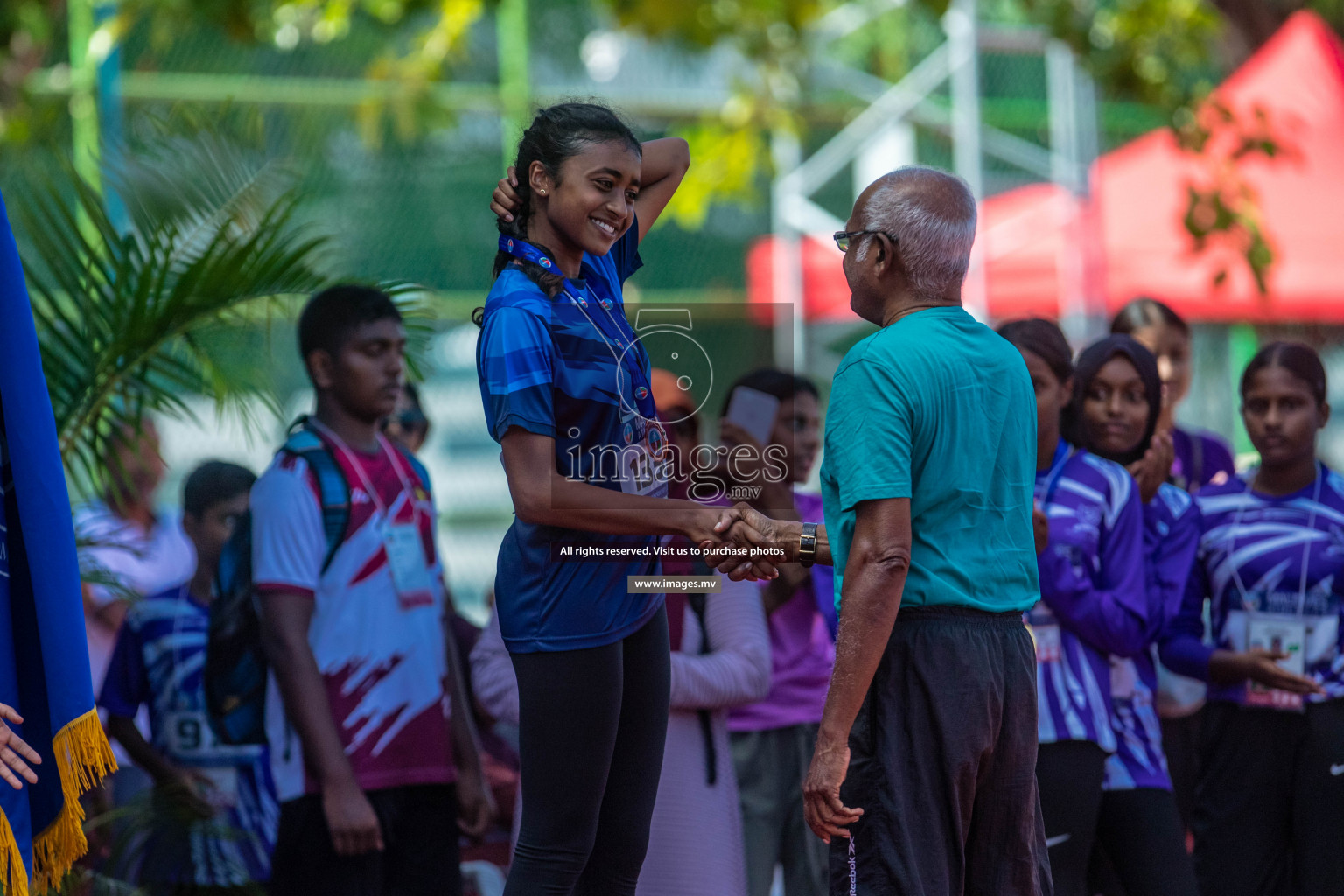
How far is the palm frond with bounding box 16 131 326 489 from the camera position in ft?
14.5

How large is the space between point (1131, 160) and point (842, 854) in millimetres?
9576

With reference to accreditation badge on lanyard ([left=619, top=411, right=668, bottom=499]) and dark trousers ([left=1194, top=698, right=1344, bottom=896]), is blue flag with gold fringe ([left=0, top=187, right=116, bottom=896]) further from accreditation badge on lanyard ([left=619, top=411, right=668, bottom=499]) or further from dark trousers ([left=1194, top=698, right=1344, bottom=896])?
dark trousers ([left=1194, top=698, right=1344, bottom=896])

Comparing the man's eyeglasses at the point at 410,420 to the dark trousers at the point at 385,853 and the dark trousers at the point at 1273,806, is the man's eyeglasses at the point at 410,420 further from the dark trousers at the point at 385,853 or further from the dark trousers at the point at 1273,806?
the dark trousers at the point at 1273,806

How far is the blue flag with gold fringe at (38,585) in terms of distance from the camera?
3.00m

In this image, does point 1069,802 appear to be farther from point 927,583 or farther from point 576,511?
point 576,511

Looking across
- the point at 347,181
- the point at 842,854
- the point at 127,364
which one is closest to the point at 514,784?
the point at 127,364

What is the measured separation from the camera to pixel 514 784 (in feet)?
15.6

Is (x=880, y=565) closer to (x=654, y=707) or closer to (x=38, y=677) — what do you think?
(x=654, y=707)

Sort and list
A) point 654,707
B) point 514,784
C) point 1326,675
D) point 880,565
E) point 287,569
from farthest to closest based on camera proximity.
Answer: point 514,784
point 1326,675
point 287,569
point 654,707
point 880,565

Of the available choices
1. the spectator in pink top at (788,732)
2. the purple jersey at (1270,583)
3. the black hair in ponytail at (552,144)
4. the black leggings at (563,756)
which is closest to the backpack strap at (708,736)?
the spectator in pink top at (788,732)

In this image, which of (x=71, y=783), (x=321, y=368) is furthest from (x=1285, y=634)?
(x=71, y=783)

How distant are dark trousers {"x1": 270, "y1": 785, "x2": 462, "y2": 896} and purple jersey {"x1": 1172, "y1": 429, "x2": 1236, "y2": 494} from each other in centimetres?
289

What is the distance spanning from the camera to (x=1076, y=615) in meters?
3.75

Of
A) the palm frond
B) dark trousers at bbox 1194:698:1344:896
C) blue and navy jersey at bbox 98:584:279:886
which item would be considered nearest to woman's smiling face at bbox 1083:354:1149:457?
dark trousers at bbox 1194:698:1344:896
